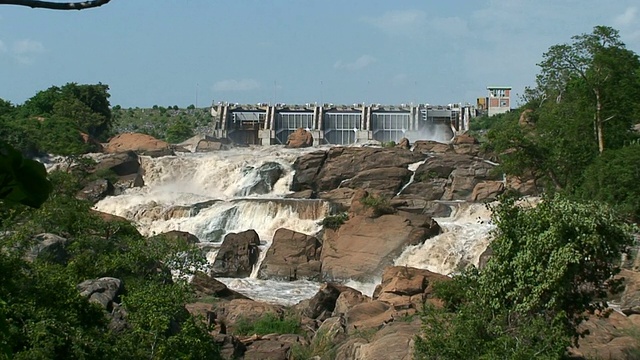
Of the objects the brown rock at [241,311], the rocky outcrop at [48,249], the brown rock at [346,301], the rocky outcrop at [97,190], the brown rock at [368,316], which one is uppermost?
the rocky outcrop at [48,249]

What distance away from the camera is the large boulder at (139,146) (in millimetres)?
56797

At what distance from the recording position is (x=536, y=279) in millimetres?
16859

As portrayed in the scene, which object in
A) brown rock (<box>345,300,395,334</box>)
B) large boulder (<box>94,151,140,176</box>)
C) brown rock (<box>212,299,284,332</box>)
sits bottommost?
brown rock (<box>212,299,284,332</box>)

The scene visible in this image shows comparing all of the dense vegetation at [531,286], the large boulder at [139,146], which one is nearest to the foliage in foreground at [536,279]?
the dense vegetation at [531,286]

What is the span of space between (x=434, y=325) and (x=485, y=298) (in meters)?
1.72

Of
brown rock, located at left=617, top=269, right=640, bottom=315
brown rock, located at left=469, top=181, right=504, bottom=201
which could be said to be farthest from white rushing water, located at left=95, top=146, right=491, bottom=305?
brown rock, located at left=617, top=269, right=640, bottom=315

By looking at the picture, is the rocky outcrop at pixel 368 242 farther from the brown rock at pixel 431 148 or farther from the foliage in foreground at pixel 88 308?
the brown rock at pixel 431 148

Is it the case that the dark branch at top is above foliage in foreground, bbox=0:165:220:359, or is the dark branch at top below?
above

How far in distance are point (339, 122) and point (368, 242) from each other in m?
40.7

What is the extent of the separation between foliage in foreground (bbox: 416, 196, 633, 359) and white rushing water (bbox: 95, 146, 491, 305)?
1346cm

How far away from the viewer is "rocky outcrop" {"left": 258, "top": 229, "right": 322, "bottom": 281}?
3425 centimetres

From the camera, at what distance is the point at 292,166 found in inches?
1925

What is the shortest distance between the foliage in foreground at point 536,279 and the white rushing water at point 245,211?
13.5 metres

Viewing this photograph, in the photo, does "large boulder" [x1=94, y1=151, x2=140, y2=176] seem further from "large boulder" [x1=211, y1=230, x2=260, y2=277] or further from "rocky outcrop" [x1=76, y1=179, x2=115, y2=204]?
"large boulder" [x1=211, y1=230, x2=260, y2=277]
